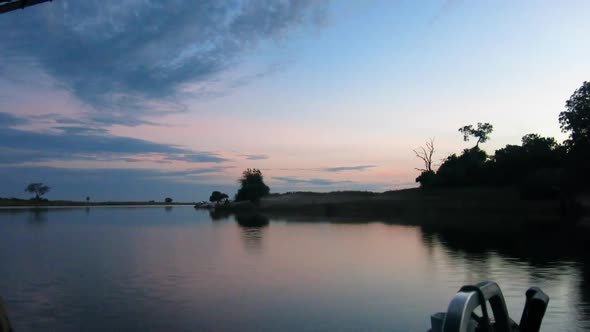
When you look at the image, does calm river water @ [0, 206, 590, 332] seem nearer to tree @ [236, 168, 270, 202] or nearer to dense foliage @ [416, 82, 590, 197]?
dense foliage @ [416, 82, 590, 197]

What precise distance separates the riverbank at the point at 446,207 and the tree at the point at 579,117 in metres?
6.90

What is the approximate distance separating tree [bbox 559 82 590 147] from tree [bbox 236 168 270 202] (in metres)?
67.1

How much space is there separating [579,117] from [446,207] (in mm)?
18740

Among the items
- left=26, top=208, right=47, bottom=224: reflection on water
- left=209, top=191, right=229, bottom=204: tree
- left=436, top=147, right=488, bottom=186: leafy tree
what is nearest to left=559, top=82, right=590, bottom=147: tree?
left=436, top=147, right=488, bottom=186: leafy tree

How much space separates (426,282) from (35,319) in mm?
11041

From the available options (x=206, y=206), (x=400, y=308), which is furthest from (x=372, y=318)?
(x=206, y=206)

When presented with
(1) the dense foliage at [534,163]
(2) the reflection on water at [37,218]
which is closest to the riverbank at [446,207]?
(1) the dense foliage at [534,163]

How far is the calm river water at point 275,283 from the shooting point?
10.6m

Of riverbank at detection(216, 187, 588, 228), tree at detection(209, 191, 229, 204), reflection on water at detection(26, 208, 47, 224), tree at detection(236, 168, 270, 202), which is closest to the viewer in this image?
riverbank at detection(216, 187, 588, 228)

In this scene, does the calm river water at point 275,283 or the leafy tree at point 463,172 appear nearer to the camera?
the calm river water at point 275,283

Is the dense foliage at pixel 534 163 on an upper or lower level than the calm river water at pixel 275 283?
upper

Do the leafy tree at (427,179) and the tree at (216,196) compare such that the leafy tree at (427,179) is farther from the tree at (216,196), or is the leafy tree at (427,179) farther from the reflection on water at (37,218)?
the tree at (216,196)

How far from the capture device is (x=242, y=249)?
25.3 m

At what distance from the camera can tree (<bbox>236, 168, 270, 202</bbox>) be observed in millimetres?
107688
